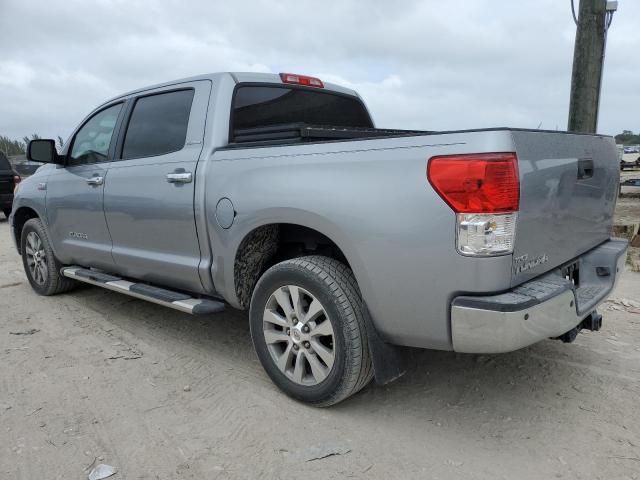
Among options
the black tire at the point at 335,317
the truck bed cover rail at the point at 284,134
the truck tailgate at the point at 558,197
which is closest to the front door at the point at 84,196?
the truck bed cover rail at the point at 284,134

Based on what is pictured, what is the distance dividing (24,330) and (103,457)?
2.22 m

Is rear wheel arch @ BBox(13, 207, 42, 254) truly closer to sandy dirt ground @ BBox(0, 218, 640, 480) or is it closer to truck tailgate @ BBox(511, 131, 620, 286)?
sandy dirt ground @ BBox(0, 218, 640, 480)

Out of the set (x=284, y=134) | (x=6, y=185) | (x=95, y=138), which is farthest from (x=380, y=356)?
(x=6, y=185)

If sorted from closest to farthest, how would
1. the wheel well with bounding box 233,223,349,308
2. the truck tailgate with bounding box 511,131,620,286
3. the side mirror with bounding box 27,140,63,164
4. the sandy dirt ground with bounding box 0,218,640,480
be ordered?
the truck tailgate with bounding box 511,131,620,286 → the sandy dirt ground with bounding box 0,218,640,480 → the wheel well with bounding box 233,223,349,308 → the side mirror with bounding box 27,140,63,164

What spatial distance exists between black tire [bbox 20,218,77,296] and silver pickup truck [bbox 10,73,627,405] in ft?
3.03

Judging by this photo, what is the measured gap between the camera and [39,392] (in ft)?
9.90

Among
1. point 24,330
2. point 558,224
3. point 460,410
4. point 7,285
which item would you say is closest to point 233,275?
point 460,410

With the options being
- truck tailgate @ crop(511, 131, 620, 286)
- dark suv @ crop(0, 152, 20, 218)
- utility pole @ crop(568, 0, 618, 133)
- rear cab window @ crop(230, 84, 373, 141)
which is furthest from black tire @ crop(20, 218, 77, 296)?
dark suv @ crop(0, 152, 20, 218)

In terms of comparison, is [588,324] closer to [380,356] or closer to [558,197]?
[558,197]

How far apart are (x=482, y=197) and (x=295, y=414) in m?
1.51

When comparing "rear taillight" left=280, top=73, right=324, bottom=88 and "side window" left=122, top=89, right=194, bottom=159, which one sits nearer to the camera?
"side window" left=122, top=89, right=194, bottom=159

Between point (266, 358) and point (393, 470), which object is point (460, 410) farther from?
point (266, 358)

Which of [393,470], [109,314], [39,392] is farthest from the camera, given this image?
[109,314]

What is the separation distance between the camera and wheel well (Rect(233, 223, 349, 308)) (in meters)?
2.95
